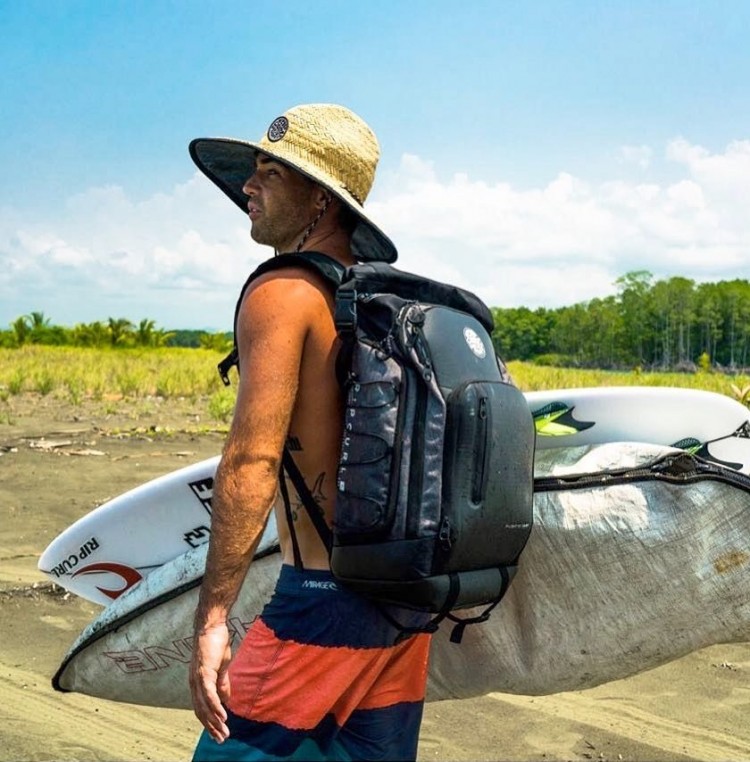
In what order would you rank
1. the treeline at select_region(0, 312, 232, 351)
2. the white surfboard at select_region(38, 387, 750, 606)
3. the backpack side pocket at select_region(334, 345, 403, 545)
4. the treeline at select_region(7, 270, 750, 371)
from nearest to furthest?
the backpack side pocket at select_region(334, 345, 403, 545)
the white surfboard at select_region(38, 387, 750, 606)
the treeline at select_region(0, 312, 232, 351)
the treeline at select_region(7, 270, 750, 371)

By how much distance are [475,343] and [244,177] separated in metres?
1.07

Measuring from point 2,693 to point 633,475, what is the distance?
10.3 ft

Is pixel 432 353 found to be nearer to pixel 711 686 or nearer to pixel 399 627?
pixel 399 627

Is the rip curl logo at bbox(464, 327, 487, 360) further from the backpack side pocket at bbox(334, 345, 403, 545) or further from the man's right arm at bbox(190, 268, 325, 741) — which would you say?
the man's right arm at bbox(190, 268, 325, 741)

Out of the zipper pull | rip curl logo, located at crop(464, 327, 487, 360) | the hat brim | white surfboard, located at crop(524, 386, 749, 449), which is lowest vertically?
the zipper pull

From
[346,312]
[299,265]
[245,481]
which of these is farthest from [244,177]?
A: [245,481]

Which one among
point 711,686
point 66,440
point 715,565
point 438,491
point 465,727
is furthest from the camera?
point 66,440

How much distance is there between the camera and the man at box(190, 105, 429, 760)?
2.16 meters

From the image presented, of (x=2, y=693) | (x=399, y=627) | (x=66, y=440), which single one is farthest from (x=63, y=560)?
(x=66, y=440)

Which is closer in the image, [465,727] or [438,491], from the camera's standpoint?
[438,491]

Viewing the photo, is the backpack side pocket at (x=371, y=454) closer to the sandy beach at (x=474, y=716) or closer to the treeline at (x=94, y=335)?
the sandy beach at (x=474, y=716)

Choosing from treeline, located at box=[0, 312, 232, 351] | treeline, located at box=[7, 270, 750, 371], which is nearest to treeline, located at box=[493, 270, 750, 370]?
treeline, located at box=[7, 270, 750, 371]

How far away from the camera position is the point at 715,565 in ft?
10.3

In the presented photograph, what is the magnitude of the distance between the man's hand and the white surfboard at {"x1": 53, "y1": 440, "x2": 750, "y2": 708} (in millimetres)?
1229
